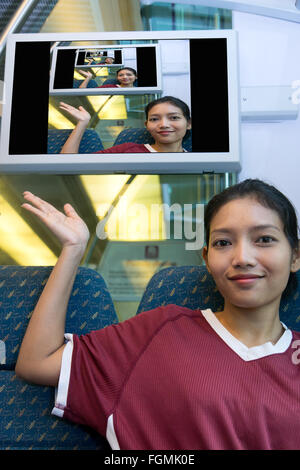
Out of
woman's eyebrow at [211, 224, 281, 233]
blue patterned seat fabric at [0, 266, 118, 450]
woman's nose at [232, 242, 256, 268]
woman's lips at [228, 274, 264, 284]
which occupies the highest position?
woman's eyebrow at [211, 224, 281, 233]

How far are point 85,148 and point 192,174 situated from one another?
328 millimetres

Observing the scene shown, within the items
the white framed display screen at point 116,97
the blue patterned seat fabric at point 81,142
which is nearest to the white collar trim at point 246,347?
the white framed display screen at point 116,97

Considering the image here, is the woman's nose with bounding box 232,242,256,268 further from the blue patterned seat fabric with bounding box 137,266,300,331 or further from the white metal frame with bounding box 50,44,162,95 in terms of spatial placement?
the white metal frame with bounding box 50,44,162,95

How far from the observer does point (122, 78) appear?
139cm

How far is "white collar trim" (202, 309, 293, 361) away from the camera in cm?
74

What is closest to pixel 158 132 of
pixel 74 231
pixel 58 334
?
pixel 74 231

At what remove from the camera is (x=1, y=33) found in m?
1.91

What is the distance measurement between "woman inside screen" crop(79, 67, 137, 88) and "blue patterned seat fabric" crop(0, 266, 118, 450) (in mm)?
714

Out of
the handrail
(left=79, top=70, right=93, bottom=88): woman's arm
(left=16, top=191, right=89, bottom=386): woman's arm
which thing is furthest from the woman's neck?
the handrail

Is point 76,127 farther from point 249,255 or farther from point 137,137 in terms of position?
point 249,255

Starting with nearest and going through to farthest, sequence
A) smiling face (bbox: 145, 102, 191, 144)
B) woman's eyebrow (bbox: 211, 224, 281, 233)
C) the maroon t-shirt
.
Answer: the maroon t-shirt
woman's eyebrow (bbox: 211, 224, 281, 233)
smiling face (bbox: 145, 102, 191, 144)

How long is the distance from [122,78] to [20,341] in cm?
87

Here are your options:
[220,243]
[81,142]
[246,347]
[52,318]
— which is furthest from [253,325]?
[81,142]

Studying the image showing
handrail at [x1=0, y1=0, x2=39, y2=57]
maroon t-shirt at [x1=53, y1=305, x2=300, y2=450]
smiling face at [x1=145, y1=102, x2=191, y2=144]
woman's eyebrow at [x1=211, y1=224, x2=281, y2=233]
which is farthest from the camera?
handrail at [x1=0, y1=0, x2=39, y2=57]
